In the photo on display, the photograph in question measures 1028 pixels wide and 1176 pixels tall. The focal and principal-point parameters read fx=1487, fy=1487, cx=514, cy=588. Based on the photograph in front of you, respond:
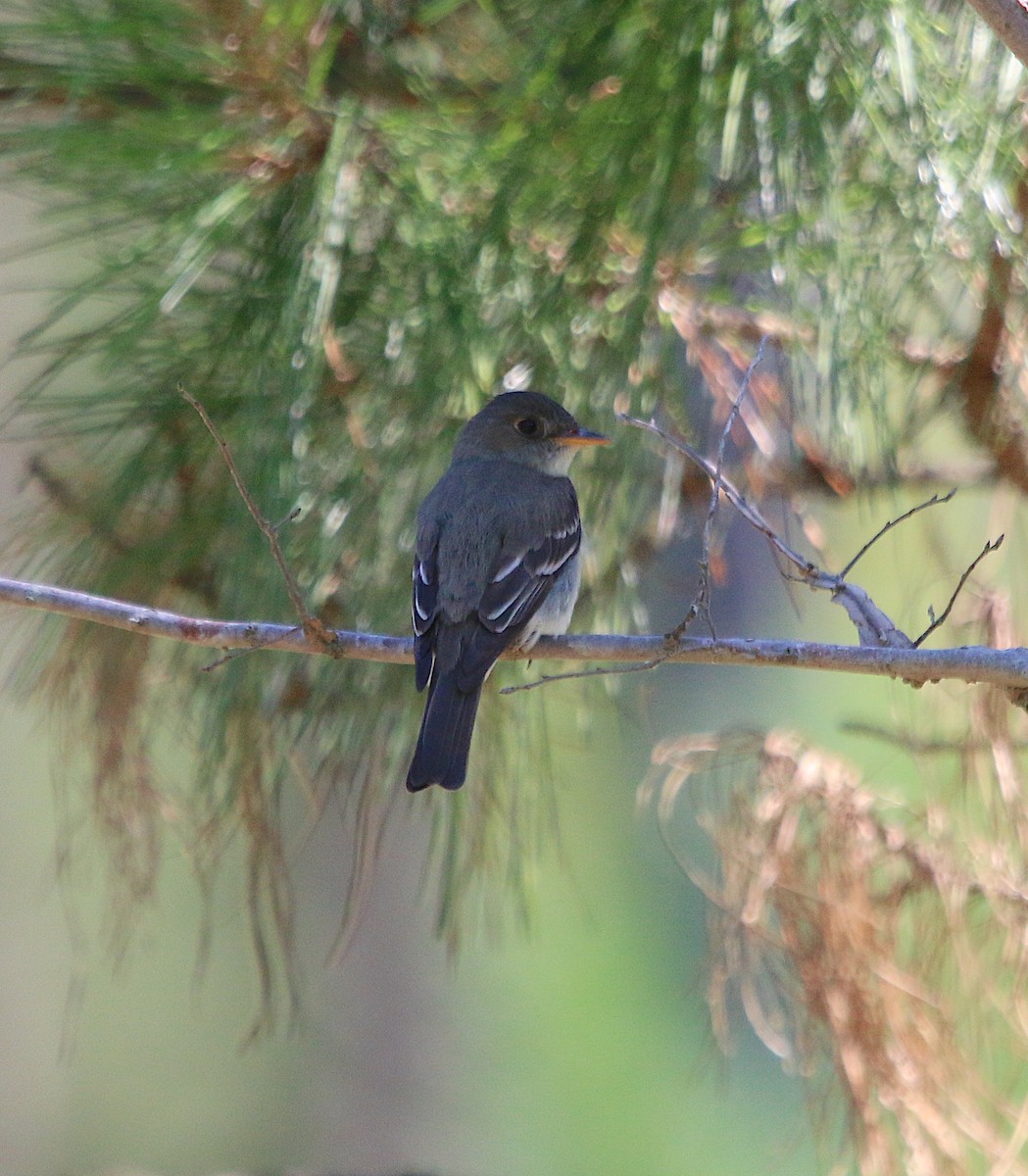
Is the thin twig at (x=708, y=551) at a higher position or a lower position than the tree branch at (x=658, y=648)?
higher

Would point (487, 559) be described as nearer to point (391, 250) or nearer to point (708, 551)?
point (391, 250)

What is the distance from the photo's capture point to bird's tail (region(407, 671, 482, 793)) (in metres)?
1.80

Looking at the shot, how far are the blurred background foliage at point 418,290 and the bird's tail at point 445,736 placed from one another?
0.10 metres

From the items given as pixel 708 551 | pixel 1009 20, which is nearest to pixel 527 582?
pixel 708 551

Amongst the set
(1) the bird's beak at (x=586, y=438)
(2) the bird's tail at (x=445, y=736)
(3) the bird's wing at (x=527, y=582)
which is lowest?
(2) the bird's tail at (x=445, y=736)

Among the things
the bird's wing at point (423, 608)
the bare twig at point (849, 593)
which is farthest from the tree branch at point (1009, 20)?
the bird's wing at point (423, 608)

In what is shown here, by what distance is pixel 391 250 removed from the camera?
1903 millimetres

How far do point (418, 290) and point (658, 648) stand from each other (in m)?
0.54

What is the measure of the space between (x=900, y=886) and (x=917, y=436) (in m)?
0.66

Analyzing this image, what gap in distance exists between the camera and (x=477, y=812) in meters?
2.07

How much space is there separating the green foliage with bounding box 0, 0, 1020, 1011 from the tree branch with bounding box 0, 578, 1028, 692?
5.9 inches

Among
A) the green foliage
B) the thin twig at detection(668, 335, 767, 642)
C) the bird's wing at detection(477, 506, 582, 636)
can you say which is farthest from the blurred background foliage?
the thin twig at detection(668, 335, 767, 642)

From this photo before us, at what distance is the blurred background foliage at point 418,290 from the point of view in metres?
1.74

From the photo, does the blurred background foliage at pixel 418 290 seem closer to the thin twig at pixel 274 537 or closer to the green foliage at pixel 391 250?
the green foliage at pixel 391 250
